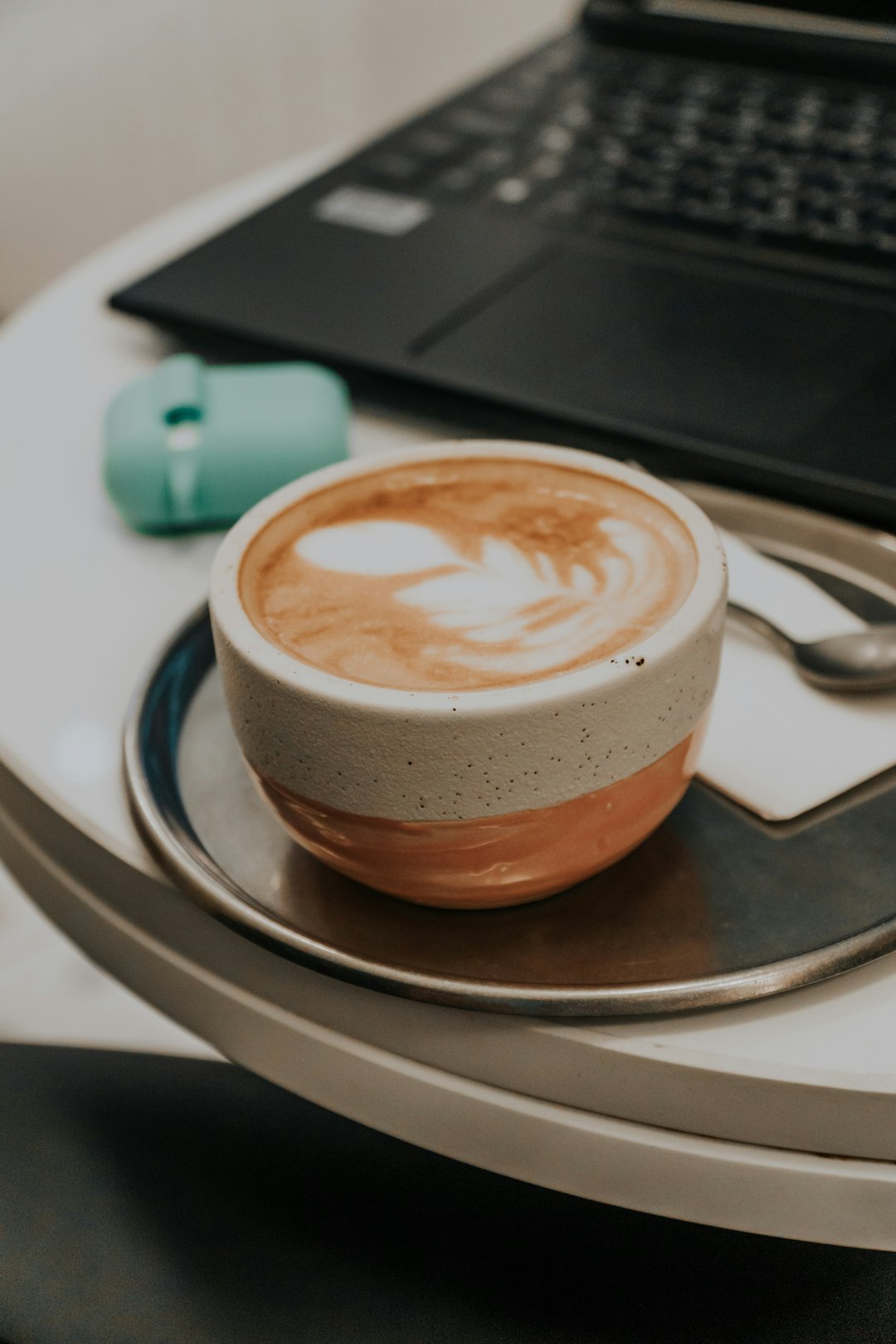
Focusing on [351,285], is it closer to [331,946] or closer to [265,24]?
[331,946]

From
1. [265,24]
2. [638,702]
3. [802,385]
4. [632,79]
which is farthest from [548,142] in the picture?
[265,24]

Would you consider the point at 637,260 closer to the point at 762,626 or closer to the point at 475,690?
the point at 762,626

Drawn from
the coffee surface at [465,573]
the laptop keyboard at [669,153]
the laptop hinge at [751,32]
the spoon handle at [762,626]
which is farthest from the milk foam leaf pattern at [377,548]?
the laptop hinge at [751,32]

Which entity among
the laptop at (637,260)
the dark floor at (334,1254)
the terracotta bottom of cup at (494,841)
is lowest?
the dark floor at (334,1254)

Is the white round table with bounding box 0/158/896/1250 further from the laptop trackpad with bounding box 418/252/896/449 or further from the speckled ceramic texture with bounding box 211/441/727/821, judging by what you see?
the laptop trackpad with bounding box 418/252/896/449

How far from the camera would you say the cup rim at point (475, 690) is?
25 centimetres

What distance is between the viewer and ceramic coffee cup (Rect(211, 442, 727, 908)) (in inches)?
9.7

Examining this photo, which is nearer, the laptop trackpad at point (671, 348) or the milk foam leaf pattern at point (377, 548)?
the milk foam leaf pattern at point (377, 548)

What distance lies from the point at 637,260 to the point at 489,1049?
42 centimetres

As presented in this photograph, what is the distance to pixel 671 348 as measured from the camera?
20.0 inches

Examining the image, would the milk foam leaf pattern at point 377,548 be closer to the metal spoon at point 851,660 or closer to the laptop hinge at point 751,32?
the metal spoon at point 851,660

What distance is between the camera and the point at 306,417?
44 centimetres

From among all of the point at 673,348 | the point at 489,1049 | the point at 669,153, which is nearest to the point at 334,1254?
the point at 489,1049

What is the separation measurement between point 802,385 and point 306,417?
19 cm
